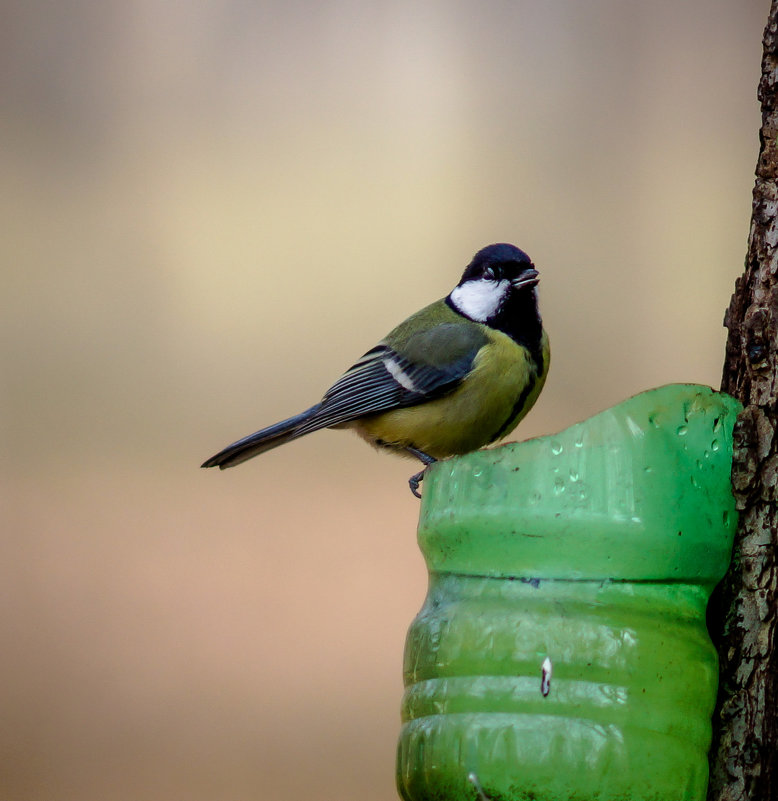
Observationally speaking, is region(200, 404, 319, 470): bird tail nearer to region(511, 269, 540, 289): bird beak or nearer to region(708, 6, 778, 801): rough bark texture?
region(511, 269, 540, 289): bird beak

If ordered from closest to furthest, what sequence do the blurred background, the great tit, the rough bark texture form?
the rough bark texture, the great tit, the blurred background

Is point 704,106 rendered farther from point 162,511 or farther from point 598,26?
point 162,511

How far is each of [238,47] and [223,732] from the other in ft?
6.00

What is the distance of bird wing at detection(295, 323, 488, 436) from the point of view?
83.0 inches

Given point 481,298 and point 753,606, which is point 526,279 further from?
point 753,606

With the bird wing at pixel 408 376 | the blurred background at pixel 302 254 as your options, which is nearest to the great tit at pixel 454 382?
the bird wing at pixel 408 376

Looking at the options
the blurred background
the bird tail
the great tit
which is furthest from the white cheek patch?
the blurred background

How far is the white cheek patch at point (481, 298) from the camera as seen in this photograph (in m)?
2.19

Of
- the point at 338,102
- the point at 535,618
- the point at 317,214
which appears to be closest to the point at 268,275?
the point at 317,214

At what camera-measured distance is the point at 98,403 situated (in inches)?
127

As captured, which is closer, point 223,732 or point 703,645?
point 703,645

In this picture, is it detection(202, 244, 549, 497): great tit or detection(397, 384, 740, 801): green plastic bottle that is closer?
detection(397, 384, 740, 801): green plastic bottle

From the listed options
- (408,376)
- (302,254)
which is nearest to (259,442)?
(408,376)

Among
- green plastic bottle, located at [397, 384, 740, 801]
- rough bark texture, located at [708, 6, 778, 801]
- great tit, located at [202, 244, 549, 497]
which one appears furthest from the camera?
great tit, located at [202, 244, 549, 497]
